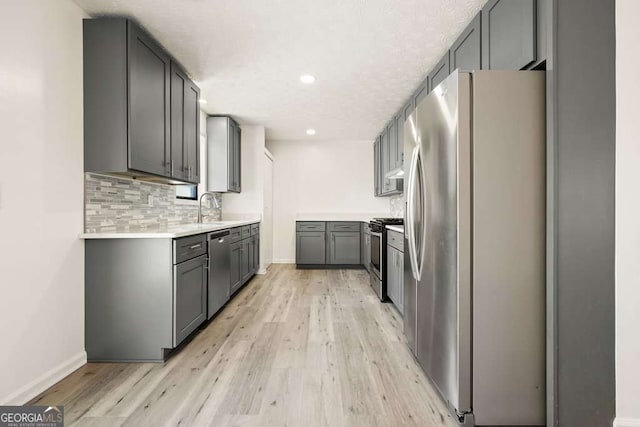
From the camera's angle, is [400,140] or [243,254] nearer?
[243,254]

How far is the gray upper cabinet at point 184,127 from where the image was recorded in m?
2.84

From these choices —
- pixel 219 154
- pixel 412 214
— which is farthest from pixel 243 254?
pixel 412 214

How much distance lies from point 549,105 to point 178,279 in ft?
8.01

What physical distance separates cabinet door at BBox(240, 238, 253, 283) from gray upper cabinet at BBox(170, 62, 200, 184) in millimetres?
1238

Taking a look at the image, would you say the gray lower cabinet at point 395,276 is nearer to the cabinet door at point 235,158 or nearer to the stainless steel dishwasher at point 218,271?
the stainless steel dishwasher at point 218,271

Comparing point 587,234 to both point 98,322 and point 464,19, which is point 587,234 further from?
point 98,322

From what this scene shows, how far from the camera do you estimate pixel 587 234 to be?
143 centimetres

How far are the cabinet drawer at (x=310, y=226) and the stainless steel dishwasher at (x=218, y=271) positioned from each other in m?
2.36

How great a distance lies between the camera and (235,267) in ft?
12.6

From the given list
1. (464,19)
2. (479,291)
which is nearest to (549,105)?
(479,291)

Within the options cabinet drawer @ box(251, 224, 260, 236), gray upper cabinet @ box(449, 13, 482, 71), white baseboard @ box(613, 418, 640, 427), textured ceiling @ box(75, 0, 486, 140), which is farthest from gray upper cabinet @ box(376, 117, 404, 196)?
white baseboard @ box(613, 418, 640, 427)

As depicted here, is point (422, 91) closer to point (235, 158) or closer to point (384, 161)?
point (384, 161)

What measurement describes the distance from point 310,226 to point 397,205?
163cm

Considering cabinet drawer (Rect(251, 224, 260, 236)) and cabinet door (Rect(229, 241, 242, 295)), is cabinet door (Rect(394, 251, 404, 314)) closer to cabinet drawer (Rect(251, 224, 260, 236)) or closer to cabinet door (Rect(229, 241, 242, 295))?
cabinet door (Rect(229, 241, 242, 295))
